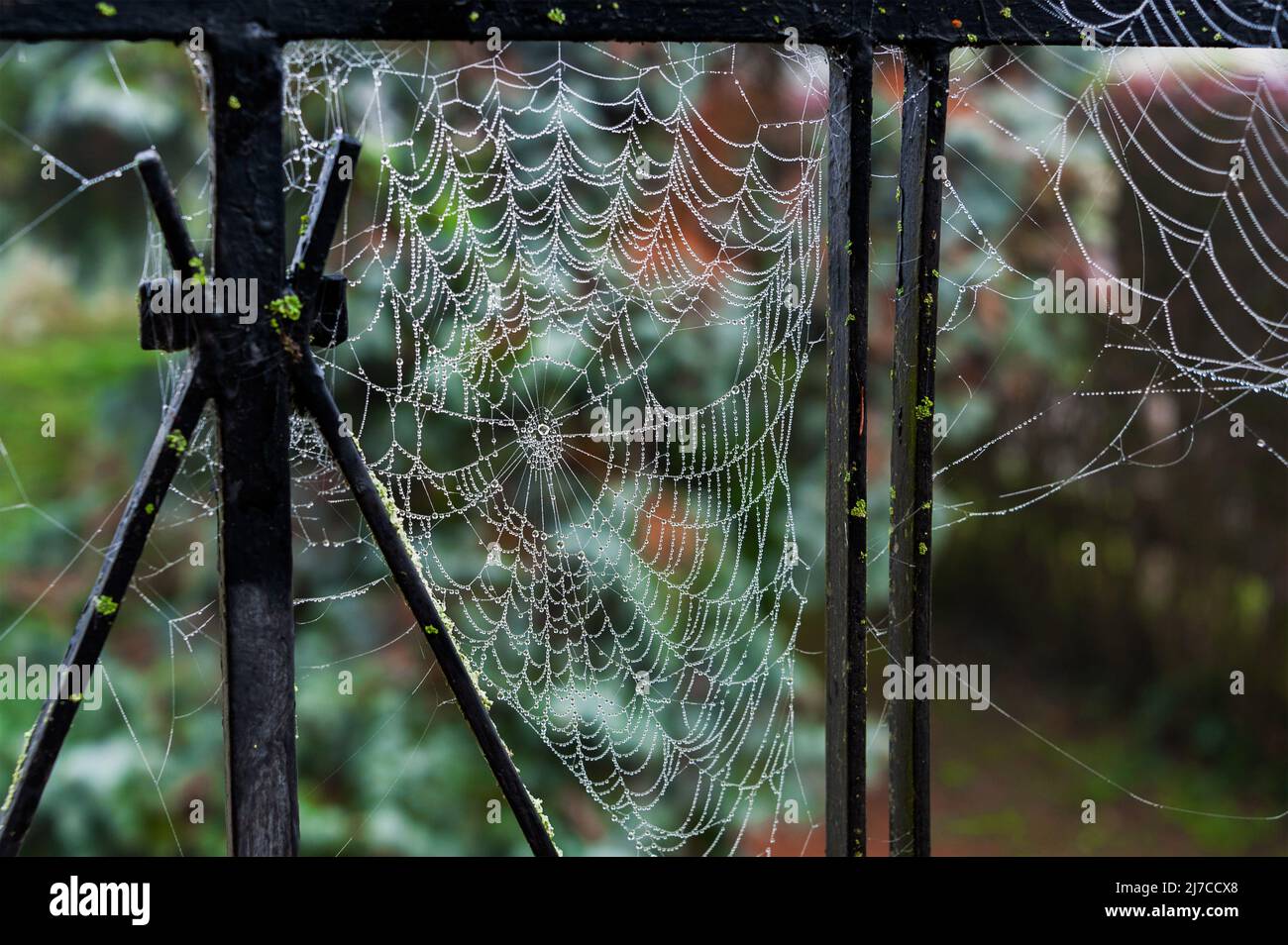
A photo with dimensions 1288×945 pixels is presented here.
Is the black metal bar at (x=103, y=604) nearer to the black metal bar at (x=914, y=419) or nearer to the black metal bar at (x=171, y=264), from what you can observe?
the black metal bar at (x=171, y=264)

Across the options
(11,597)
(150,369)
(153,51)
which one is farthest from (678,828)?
(153,51)

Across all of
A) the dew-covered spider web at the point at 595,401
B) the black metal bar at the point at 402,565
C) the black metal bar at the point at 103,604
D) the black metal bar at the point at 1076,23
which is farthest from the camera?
the dew-covered spider web at the point at 595,401

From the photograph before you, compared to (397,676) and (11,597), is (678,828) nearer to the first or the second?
(397,676)

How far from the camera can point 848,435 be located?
6.34ft

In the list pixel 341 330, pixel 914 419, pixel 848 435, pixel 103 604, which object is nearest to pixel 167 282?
pixel 341 330

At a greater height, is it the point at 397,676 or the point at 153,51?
the point at 153,51

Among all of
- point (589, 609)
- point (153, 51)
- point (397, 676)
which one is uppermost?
point (153, 51)

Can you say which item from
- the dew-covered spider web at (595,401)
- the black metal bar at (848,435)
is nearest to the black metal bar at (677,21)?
the black metal bar at (848,435)

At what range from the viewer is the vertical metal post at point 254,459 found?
168 centimetres

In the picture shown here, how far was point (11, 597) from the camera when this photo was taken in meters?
5.18

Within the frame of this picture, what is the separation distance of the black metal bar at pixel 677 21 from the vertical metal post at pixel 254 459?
66 mm

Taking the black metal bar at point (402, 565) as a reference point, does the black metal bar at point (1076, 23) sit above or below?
above

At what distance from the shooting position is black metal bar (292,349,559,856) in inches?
67.4

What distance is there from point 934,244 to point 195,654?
3916mm
